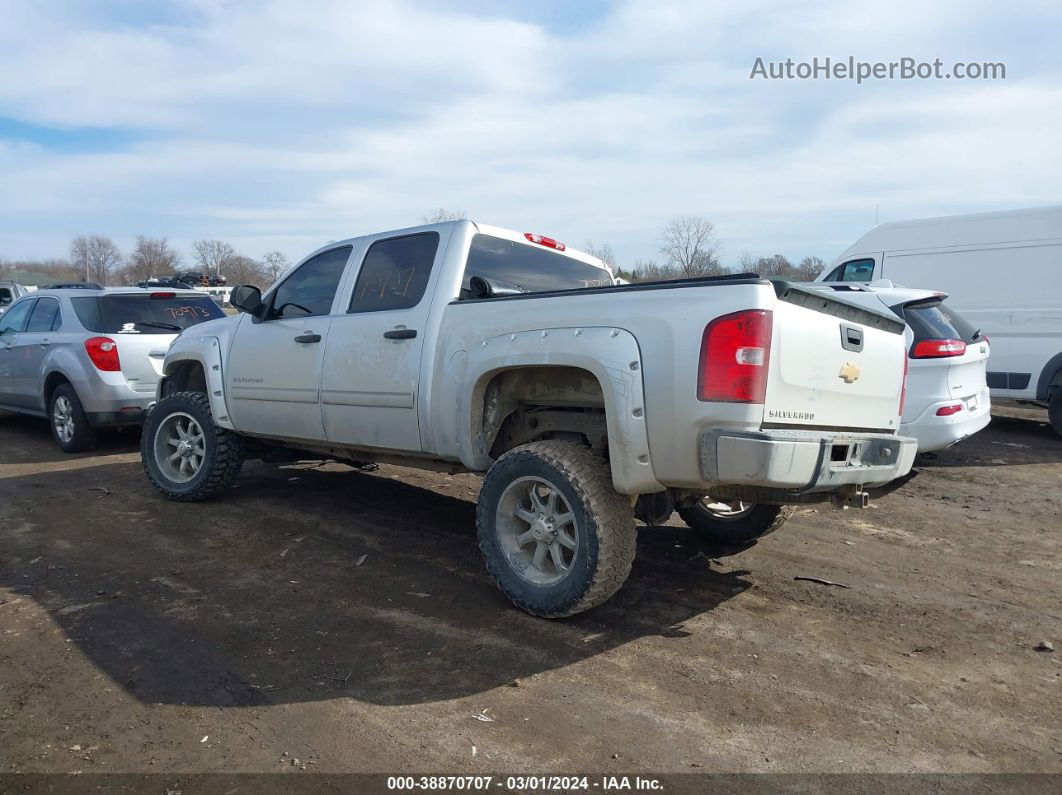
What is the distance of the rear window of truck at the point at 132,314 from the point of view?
8445 mm

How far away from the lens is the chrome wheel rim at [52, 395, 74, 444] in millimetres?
8514

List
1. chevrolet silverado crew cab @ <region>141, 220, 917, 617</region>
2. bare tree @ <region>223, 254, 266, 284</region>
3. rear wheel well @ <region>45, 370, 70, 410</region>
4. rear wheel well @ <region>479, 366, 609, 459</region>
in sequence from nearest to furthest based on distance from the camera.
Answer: chevrolet silverado crew cab @ <region>141, 220, 917, 617</region>, rear wheel well @ <region>479, 366, 609, 459</region>, rear wheel well @ <region>45, 370, 70, 410</region>, bare tree @ <region>223, 254, 266, 284</region>

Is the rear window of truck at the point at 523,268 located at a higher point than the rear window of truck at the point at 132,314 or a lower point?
higher

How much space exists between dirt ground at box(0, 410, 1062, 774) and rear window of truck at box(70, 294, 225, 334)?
9.10 ft

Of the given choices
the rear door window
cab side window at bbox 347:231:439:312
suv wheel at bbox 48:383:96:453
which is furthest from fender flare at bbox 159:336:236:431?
the rear door window

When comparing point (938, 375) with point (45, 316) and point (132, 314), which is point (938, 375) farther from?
point (45, 316)

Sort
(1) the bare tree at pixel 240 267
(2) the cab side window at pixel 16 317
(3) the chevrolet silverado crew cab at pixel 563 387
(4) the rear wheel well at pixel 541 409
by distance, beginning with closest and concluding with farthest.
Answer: (3) the chevrolet silverado crew cab at pixel 563 387 < (4) the rear wheel well at pixel 541 409 < (2) the cab side window at pixel 16 317 < (1) the bare tree at pixel 240 267

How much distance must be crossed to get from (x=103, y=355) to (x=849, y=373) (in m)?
7.27

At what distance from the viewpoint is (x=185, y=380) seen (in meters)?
6.96

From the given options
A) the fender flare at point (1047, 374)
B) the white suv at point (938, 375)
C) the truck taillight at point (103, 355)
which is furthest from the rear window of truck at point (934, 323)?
the truck taillight at point (103, 355)

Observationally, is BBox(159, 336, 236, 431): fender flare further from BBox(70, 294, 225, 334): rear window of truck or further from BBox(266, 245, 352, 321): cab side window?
BBox(70, 294, 225, 334): rear window of truck

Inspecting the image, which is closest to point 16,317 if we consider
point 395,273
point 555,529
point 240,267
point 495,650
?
point 395,273

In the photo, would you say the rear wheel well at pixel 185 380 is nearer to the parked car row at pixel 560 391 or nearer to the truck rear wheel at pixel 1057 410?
the parked car row at pixel 560 391

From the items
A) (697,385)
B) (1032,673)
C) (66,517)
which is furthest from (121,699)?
(1032,673)
